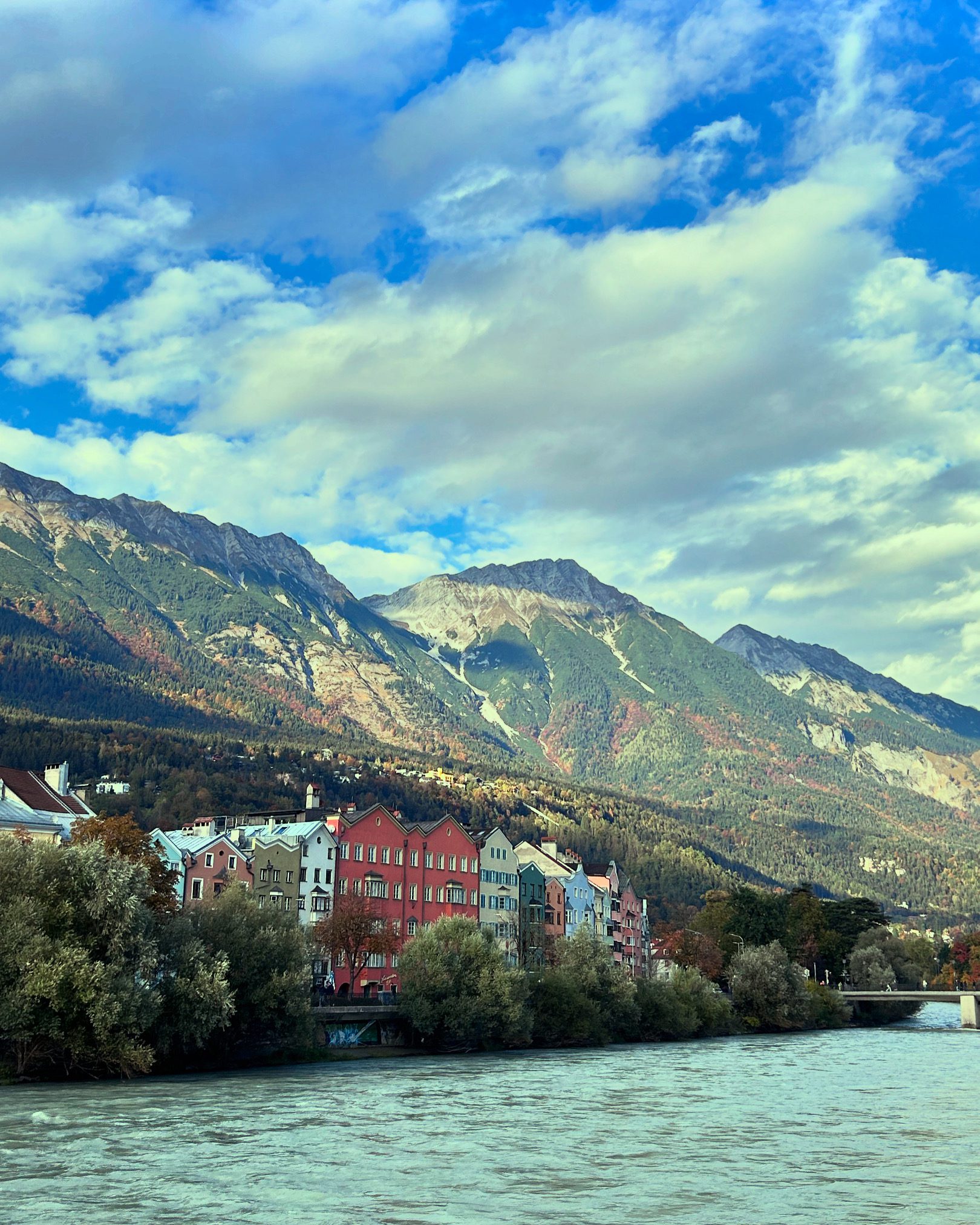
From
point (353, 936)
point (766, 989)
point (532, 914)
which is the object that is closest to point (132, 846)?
point (353, 936)

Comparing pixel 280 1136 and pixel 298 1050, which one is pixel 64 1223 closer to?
pixel 280 1136

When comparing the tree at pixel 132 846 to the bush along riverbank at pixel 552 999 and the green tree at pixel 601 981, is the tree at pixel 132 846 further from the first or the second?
the green tree at pixel 601 981

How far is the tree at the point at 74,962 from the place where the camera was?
71.1 metres

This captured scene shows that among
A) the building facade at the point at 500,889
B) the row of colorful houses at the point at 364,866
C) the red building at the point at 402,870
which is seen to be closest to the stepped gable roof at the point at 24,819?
the row of colorful houses at the point at 364,866

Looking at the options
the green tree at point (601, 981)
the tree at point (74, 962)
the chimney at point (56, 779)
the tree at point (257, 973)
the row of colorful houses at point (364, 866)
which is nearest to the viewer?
the tree at point (74, 962)

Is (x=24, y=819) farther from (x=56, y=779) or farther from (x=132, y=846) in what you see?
(x=56, y=779)

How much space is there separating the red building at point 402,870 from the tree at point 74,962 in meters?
57.3

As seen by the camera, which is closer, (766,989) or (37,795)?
(37,795)

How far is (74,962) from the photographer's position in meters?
72.2

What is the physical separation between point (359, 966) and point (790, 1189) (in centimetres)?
8201

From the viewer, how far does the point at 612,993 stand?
120 meters

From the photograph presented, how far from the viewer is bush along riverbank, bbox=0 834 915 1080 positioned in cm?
7225

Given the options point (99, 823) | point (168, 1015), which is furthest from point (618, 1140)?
point (99, 823)

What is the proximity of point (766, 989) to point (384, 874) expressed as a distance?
1896 inches
